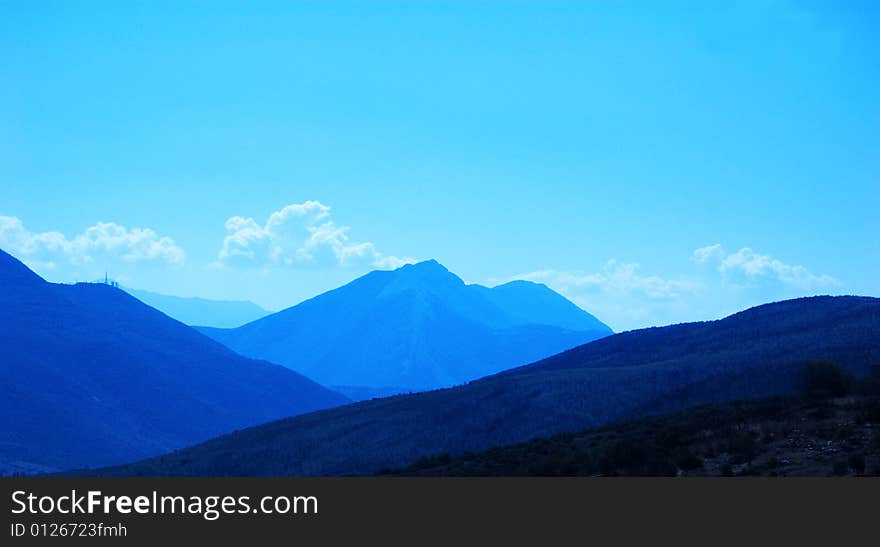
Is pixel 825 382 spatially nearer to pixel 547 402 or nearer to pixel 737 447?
pixel 737 447

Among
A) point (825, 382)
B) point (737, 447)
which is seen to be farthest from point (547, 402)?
point (737, 447)

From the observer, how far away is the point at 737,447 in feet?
79.9

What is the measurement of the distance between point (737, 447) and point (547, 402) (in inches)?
2197

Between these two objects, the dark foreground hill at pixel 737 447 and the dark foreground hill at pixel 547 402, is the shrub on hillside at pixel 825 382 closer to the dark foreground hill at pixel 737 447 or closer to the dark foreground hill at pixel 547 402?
the dark foreground hill at pixel 737 447

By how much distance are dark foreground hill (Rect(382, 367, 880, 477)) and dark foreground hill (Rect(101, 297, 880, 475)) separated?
113 feet

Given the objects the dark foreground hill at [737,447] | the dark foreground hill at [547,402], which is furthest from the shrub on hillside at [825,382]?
the dark foreground hill at [547,402]

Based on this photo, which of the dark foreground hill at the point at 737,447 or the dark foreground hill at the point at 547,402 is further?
the dark foreground hill at the point at 547,402

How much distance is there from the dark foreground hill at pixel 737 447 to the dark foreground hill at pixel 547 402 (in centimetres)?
3430

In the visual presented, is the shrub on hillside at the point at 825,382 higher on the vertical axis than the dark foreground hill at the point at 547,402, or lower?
lower

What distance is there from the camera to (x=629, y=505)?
1647cm

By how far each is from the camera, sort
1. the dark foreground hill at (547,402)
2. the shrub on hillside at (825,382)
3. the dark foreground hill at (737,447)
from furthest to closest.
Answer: the dark foreground hill at (547,402) → the shrub on hillside at (825,382) → the dark foreground hill at (737,447)

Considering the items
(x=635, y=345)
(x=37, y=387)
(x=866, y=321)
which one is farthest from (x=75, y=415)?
(x=866, y=321)

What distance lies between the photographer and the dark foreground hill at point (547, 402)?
235 feet

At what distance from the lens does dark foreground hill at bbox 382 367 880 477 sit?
22.0 meters
